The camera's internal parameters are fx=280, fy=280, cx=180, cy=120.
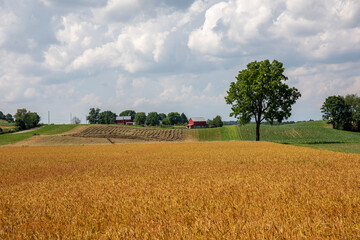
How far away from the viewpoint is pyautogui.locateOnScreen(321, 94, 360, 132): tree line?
92125 mm

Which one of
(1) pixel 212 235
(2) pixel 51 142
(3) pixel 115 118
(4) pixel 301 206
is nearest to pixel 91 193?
(1) pixel 212 235

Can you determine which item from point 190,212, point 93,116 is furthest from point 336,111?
point 93,116

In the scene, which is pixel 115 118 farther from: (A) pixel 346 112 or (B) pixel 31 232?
(B) pixel 31 232

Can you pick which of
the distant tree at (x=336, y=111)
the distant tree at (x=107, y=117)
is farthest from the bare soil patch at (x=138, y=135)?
the distant tree at (x=107, y=117)

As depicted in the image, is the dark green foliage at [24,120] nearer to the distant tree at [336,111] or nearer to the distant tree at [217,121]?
the distant tree at [217,121]

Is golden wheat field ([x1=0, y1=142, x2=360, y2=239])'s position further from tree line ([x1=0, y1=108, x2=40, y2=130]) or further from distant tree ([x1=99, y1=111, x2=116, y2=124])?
distant tree ([x1=99, y1=111, x2=116, y2=124])

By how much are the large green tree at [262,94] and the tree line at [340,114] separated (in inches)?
2118

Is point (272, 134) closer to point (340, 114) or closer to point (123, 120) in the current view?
point (340, 114)

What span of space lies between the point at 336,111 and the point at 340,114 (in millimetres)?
1589

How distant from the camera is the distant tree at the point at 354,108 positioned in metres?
91.9

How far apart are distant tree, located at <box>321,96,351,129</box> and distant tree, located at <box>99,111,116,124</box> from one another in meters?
132

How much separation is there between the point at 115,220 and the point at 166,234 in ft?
5.37

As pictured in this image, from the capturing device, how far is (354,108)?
103 m

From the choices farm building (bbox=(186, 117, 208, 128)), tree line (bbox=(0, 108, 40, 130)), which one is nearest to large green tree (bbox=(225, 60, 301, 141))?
tree line (bbox=(0, 108, 40, 130))
